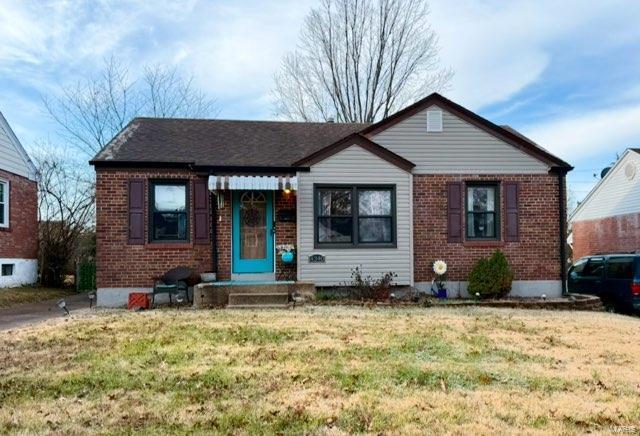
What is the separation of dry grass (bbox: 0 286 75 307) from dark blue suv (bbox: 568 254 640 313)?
48.8 feet

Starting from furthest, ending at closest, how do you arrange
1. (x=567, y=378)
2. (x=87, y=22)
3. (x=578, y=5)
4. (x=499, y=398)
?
1. (x=87, y=22)
2. (x=578, y=5)
3. (x=567, y=378)
4. (x=499, y=398)

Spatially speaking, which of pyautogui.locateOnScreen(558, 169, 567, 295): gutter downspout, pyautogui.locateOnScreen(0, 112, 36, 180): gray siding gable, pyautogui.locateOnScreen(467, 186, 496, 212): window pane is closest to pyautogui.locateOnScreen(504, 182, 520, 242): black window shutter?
pyautogui.locateOnScreen(467, 186, 496, 212): window pane

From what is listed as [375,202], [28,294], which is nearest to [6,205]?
[28,294]

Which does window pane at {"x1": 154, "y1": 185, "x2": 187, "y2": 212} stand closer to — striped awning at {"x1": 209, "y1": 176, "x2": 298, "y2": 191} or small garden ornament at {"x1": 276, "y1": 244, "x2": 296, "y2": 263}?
striped awning at {"x1": 209, "y1": 176, "x2": 298, "y2": 191}

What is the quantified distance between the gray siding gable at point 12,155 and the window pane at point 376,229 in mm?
11742

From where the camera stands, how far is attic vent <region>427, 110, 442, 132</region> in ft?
42.2

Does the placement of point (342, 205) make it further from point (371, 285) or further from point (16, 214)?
point (16, 214)

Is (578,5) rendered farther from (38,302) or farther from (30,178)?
(30,178)

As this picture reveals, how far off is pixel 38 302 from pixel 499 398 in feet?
44.7

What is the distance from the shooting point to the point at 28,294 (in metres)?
15.0

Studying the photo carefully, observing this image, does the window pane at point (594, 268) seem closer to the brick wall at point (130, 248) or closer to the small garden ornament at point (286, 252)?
the small garden ornament at point (286, 252)

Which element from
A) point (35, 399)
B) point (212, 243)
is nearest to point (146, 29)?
point (212, 243)

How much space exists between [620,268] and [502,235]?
2.78 metres

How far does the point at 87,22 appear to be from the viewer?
16.0 meters
